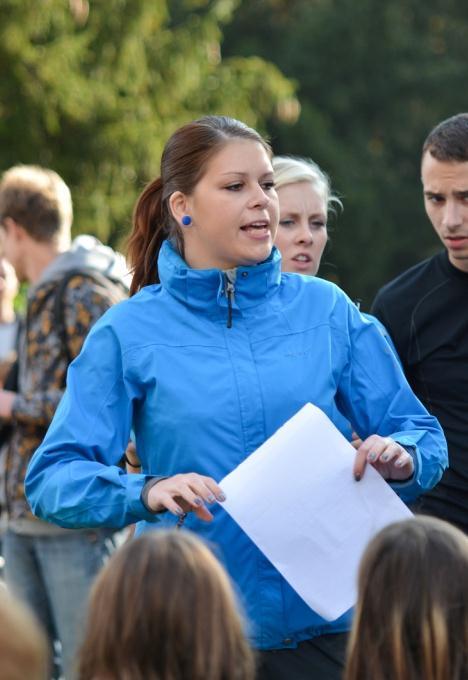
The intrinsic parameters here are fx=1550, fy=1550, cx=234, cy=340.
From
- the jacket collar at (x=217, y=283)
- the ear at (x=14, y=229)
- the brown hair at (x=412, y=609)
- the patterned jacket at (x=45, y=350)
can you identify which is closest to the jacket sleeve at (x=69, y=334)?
the patterned jacket at (x=45, y=350)

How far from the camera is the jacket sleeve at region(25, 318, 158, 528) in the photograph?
12.4 ft

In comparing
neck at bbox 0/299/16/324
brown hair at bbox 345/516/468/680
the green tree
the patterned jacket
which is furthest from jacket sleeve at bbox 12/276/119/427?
the green tree

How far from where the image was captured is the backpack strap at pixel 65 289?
598 centimetres

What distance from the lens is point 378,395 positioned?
4.09 metres

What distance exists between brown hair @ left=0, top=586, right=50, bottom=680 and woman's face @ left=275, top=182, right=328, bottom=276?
3.15 m

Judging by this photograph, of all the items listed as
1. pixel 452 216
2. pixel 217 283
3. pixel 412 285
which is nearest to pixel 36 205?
pixel 412 285

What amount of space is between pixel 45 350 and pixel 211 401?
225 cm

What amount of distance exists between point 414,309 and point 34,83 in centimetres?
1062

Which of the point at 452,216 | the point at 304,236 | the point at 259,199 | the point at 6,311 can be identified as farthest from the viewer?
the point at 6,311

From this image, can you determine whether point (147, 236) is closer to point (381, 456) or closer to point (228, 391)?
point (228, 391)

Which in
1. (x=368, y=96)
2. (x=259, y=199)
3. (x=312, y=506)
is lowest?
(x=368, y=96)

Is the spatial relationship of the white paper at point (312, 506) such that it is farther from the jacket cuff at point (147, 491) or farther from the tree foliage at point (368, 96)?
the tree foliage at point (368, 96)

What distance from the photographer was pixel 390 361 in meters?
4.14

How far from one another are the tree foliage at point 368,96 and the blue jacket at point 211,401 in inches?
1128
